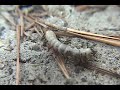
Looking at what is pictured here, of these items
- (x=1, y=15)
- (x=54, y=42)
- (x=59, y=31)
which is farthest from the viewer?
(x=1, y=15)

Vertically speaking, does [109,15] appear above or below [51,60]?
above

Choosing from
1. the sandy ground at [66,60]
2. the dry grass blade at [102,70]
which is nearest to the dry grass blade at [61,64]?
the sandy ground at [66,60]

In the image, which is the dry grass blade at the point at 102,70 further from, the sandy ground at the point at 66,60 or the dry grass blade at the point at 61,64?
the dry grass blade at the point at 61,64

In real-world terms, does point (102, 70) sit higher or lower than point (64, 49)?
lower

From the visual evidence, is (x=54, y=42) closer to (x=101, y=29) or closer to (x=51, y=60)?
(x=51, y=60)

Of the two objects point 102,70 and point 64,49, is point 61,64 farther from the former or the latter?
point 102,70

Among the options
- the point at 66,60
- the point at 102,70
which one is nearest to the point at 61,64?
the point at 66,60

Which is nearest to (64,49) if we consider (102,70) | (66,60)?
(66,60)
